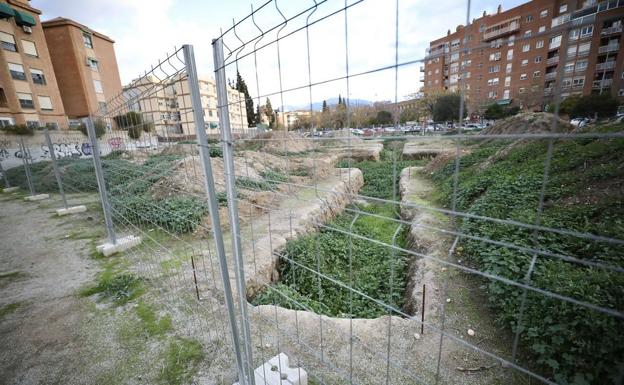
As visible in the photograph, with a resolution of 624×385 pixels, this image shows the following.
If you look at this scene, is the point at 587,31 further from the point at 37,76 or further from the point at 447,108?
the point at 37,76

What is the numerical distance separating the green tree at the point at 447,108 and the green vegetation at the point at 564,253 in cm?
68

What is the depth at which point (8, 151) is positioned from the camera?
14211mm

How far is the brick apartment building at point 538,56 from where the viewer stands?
1.99ft

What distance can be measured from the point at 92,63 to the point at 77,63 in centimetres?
165

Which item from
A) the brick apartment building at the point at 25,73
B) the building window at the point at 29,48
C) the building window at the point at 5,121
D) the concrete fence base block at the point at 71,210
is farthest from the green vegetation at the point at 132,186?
the building window at the point at 29,48

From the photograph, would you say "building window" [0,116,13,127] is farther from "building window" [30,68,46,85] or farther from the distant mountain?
the distant mountain

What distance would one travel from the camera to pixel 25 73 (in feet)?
62.6

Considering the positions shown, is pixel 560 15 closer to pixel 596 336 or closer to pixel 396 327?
pixel 596 336

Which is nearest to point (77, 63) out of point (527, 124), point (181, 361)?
point (181, 361)

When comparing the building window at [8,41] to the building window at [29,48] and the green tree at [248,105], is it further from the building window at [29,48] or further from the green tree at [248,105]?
the green tree at [248,105]

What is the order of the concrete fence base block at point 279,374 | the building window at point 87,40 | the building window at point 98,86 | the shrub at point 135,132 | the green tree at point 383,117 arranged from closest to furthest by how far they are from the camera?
1. the green tree at point 383,117
2. the concrete fence base block at point 279,374
3. the shrub at point 135,132
4. the building window at point 87,40
5. the building window at point 98,86

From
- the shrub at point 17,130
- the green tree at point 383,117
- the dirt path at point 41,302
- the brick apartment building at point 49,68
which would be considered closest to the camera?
the green tree at point 383,117

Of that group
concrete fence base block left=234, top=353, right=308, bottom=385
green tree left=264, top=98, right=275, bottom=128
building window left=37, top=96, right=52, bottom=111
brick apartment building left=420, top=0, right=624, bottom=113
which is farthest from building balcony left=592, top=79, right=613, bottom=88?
building window left=37, top=96, right=52, bottom=111

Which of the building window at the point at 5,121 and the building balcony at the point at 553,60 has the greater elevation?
the building window at the point at 5,121
